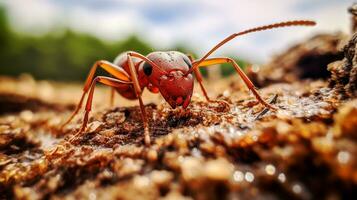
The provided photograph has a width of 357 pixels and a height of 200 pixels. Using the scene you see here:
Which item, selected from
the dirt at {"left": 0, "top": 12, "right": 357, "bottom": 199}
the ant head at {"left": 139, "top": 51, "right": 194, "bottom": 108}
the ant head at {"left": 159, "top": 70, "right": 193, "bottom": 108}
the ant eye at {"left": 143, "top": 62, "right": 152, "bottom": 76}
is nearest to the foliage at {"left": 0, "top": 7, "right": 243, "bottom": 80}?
the ant eye at {"left": 143, "top": 62, "right": 152, "bottom": 76}

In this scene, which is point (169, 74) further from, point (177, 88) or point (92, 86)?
point (92, 86)

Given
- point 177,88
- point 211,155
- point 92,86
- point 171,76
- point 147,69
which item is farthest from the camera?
point 147,69

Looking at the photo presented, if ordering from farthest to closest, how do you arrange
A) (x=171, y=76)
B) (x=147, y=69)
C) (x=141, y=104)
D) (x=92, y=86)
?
1. (x=147, y=69)
2. (x=92, y=86)
3. (x=171, y=76)
4. (x=141, y=104)

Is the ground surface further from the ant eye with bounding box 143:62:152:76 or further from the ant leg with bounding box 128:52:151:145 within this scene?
the ant eye with bounding box 143:62:152:76

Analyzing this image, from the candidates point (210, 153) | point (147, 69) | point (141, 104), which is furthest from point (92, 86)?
point (210, 153)

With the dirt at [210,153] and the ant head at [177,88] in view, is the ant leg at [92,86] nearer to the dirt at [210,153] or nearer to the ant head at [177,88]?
the dirt at [210,153]

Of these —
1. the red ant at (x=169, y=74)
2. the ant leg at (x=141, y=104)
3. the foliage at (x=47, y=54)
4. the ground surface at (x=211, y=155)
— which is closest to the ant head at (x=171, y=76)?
the red ant at (x=169, y=74)

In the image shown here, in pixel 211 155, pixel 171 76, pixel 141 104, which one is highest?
pixel 171 76
